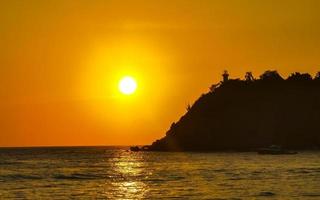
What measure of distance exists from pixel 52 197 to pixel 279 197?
19.7m

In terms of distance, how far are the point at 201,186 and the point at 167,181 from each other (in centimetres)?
984

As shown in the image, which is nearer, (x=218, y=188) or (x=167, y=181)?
(x=218, y=188)

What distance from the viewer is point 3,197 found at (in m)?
63.4

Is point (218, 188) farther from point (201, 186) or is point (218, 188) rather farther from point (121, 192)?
point (121, 192)

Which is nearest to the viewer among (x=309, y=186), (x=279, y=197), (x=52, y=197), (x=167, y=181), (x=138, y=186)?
(x=279, y=197)

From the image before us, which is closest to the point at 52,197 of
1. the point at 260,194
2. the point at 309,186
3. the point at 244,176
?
the point at 260,194

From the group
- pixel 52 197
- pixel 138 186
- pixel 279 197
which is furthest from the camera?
pixel 138 186

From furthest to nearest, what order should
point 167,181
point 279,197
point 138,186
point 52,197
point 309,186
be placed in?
point 167,181
point 138,186
point 309,186
point 52,197
point 279,197

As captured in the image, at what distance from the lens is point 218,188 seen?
69438 millimetres

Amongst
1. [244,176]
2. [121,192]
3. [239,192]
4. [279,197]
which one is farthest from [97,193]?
[244,176]

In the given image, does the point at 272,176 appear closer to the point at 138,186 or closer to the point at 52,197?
the point at 138,186

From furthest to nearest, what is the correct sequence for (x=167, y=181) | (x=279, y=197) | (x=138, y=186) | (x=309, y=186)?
(x=167, y=181) < (x=138, y=186) < (x=309, y=186) < (x=279, y=197)

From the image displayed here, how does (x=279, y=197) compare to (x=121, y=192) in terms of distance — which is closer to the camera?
(x=279, y=197)

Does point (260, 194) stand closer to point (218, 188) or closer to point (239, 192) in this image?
point (239, 192)
